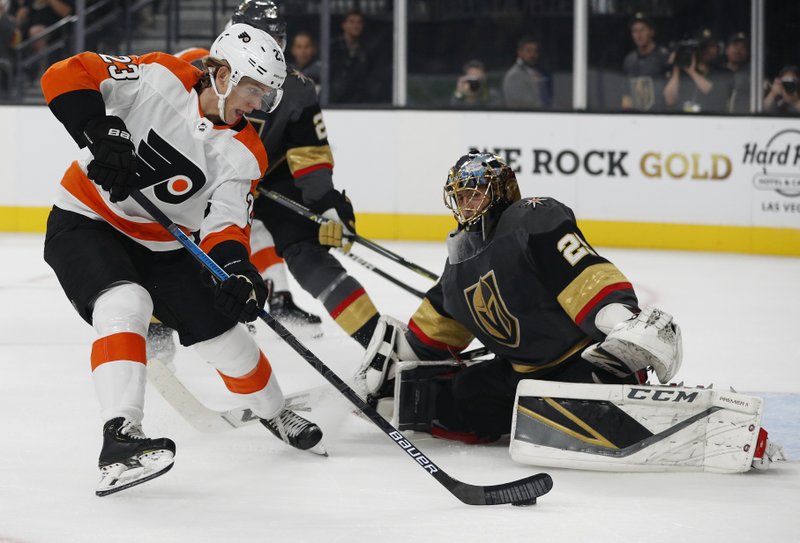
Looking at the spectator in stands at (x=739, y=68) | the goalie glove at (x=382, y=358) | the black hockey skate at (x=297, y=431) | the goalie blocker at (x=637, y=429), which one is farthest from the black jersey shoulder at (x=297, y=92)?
the spectator in stands at (x=739, y=68)

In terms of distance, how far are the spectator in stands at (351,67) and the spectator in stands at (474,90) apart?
1.57 feet

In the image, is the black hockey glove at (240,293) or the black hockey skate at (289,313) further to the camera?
the black hockey skate at (289,313)

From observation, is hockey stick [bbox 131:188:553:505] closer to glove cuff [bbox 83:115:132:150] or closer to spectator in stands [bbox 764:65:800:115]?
glove cuff [bbox 83:115:132:150]

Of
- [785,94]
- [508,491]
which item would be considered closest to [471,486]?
[508,491]

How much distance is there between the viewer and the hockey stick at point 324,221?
4.00 metres

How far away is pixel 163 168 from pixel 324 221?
1.29 meters

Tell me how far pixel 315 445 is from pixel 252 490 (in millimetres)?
301

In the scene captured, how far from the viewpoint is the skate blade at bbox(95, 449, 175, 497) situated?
239cm

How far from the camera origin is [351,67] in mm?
6898

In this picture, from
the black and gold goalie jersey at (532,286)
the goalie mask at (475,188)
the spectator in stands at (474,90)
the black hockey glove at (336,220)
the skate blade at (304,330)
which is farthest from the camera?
the spectator in stands at (474,90)

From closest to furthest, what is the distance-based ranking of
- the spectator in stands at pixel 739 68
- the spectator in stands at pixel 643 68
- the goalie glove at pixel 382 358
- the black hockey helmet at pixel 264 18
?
1. the goalie glove at pixel 382 358
2. the black hockey helmet at pixel 264 18
3. the spectator in stands at pixel 739 68
4. the spectator in stands at pixel 643 68

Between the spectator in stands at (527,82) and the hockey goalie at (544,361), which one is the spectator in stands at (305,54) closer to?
the spectator in stands at (527,82)

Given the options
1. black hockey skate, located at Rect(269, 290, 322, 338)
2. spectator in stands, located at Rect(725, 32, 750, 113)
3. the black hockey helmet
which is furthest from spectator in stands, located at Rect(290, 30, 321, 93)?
the black hockey helmet

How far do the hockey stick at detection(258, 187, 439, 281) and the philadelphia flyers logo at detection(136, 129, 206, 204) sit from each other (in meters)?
1.26
